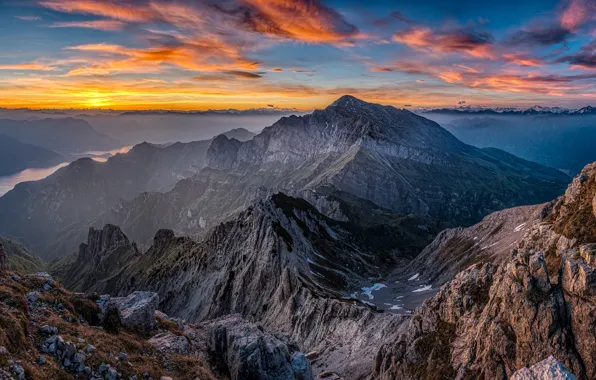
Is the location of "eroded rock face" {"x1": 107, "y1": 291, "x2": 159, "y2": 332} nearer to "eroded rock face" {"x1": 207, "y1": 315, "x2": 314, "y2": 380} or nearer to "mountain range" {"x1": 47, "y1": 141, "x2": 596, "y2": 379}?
"eroded rock face" {"x1": 207, "y1": 315, "x2": 314, "y2": 380}

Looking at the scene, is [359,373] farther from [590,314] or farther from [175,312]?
[175,312]

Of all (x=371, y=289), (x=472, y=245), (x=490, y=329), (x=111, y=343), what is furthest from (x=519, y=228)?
(x=111, y=343)

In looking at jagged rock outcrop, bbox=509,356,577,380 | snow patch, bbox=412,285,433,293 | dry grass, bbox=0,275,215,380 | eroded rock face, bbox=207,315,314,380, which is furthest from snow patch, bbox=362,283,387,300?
jagged rock outcrop, bbox=509,356,577,380

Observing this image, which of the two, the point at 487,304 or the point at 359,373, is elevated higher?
the point at 487,304

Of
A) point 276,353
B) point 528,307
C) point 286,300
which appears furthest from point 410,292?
point 276,353

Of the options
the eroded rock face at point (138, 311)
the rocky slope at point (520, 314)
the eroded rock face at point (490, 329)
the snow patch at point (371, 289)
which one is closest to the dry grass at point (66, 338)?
the eroded rock face at point (138, 311)

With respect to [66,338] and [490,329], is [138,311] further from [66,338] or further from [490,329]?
[490,329]
